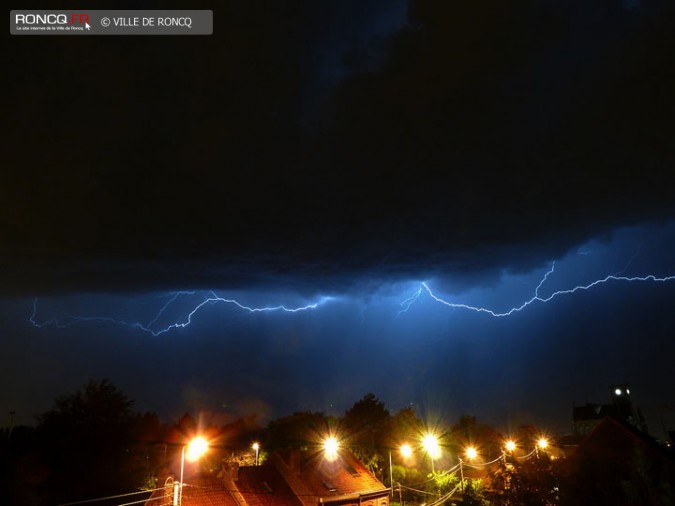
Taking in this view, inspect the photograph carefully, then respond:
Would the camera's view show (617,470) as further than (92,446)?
No

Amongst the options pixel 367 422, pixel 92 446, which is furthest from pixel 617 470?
pixel 367 422

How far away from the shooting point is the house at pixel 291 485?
889 inches

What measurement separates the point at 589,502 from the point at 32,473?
33658 mm

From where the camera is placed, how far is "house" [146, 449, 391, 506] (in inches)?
889

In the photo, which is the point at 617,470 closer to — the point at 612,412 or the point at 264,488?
the point at 264,488

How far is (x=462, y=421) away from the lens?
3597 inches

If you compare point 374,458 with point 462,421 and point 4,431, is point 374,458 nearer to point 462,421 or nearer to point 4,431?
point 4,431

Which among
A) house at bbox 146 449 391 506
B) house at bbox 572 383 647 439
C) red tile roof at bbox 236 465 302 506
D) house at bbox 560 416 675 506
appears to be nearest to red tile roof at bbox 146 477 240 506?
house at bbox 146 449 391 506

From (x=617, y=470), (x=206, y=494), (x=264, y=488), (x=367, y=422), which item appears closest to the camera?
(x=617, y=470)

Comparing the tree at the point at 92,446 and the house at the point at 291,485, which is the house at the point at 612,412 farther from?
the tree at the point at 92,446

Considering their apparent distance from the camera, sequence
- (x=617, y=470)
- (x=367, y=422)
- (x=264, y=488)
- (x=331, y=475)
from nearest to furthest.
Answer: (x=617, y=470) < (x=264, y=488) < (x=331, y=475) < (x=367, y=422)

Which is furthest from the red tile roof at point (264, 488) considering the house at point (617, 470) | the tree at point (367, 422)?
the tree at point (367, 422)

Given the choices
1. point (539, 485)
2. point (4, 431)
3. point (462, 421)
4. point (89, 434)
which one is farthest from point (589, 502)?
point (462, 421)

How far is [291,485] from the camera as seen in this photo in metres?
26.9
